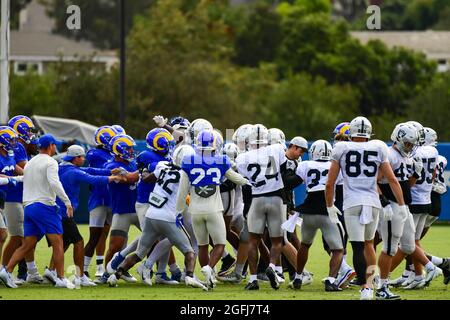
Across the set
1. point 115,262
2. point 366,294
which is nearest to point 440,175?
point 366,294

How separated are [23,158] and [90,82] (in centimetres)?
3329

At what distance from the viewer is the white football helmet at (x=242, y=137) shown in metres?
15.1

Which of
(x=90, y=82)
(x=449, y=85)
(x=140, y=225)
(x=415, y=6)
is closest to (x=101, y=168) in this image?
(x=140, y=225)

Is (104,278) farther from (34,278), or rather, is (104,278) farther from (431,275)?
(431,275)

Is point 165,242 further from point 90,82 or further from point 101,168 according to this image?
point 90,82

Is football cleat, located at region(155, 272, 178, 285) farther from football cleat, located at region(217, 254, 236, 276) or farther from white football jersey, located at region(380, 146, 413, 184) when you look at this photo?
white football jersey, located at region(380, 146, 413, 184)

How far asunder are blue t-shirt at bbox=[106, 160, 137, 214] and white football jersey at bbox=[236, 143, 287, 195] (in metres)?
1.57

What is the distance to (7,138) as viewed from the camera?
Answer: 14.9 metres

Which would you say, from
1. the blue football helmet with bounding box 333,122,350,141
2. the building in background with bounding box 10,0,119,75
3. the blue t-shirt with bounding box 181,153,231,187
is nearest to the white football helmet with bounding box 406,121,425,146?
the blue football helmet with bounding box 333,122,350,141

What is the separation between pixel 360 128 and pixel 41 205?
3890 millimetres

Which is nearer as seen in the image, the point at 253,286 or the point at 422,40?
the point at 253,286

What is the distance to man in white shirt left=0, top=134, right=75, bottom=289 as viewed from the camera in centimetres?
1423

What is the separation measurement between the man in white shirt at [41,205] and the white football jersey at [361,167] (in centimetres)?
332

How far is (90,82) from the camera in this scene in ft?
160
